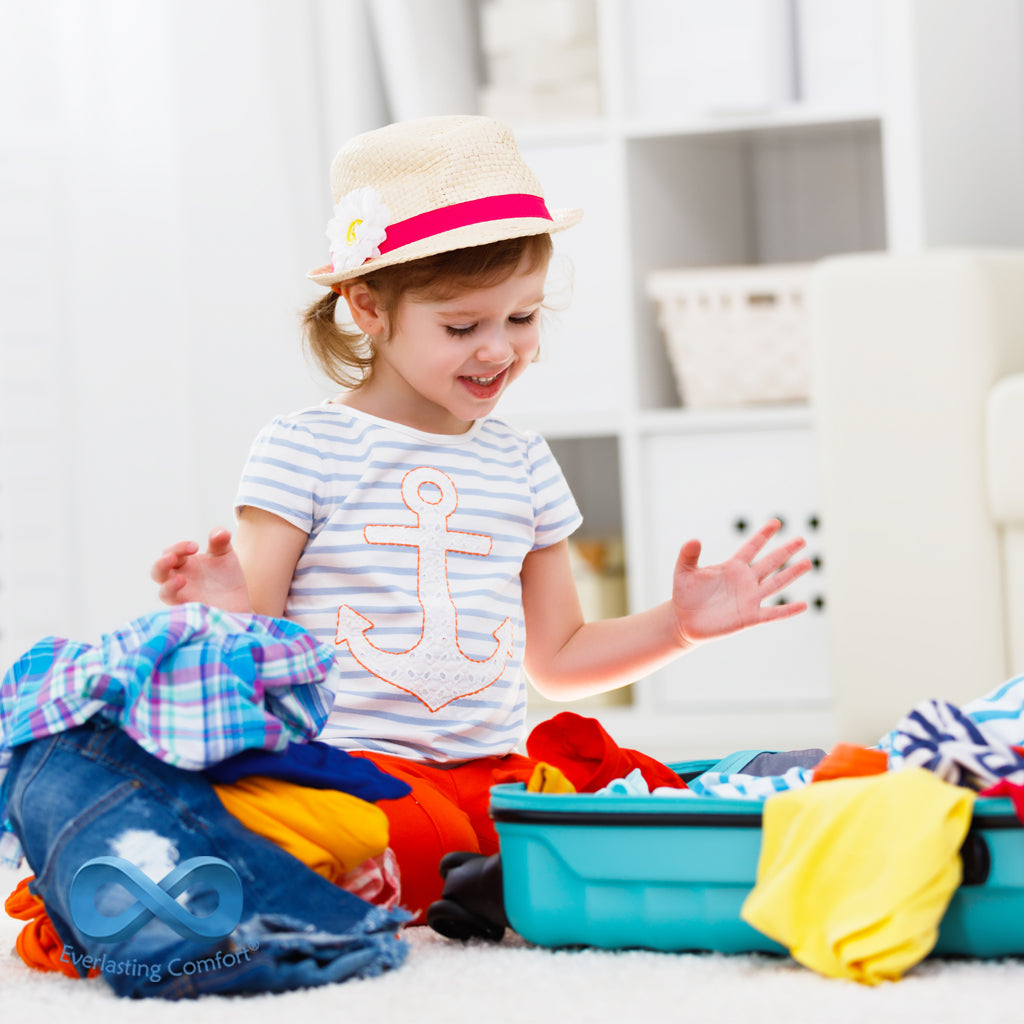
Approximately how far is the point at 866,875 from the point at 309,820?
269 mm

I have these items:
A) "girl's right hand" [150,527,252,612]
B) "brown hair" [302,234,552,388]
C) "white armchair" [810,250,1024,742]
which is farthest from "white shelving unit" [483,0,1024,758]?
"girl's right hand" [150,527,252,612]

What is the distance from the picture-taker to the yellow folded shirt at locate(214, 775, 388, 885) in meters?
0.76

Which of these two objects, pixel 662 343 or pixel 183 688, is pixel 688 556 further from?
pixel 662 343

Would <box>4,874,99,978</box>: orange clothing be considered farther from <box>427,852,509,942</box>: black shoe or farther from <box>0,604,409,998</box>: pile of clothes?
<box>427,852,509,942</box>: black shoe

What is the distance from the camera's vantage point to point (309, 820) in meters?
0.77

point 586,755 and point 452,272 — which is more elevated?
point 452,272

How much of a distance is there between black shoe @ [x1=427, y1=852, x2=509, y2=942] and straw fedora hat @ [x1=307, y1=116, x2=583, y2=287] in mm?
392

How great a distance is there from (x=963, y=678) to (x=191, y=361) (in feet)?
3.12

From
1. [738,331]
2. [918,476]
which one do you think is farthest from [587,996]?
[738,331]

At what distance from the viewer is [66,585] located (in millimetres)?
1791

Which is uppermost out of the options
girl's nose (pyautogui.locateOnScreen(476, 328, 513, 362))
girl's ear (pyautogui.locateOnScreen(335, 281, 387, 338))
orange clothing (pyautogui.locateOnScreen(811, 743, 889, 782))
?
girl's ear (pyautogui.locateOnScreen(335, 281, 387, 338))

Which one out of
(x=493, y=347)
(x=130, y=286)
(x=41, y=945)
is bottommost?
(x=41, y=945)

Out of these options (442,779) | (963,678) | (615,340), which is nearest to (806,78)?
(615,340)

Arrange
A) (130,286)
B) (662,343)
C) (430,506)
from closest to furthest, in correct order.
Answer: (430,506), (130,286), (662,343)
